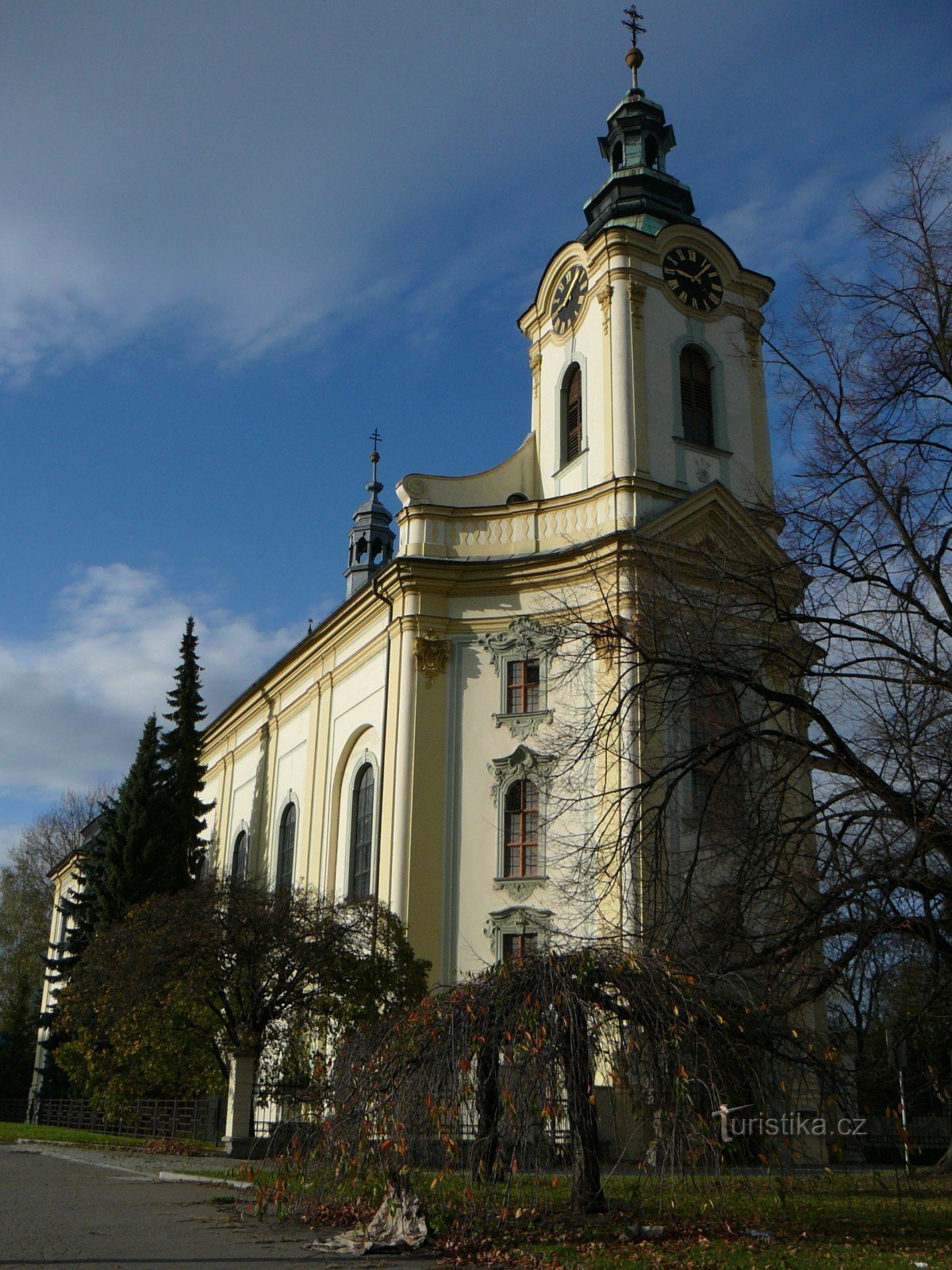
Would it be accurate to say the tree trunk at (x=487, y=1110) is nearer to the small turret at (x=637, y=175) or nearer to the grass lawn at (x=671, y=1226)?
the grass lawn at (x=671, y=1226)

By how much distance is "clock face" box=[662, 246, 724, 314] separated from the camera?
97.6 feet

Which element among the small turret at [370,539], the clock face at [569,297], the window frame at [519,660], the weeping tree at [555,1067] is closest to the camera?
Answer: the weeping tree at [555,1067]

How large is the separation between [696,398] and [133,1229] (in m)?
22.7

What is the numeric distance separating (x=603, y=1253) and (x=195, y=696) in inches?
1260

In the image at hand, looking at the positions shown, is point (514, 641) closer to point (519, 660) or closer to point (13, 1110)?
point (519, 660)

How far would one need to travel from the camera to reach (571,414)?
29656 mm

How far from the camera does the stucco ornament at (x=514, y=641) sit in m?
26.3

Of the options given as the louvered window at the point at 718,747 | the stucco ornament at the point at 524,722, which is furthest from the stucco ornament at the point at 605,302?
the louvered window at the point at 718,747

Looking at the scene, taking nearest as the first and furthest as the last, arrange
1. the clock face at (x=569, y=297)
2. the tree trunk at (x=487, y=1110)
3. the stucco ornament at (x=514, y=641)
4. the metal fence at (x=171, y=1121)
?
the tree trunk at (x=487, y=1110) < the metal fence at (x=171, y=1121) < the stucco ornament at (x=514, y=641) < the clock face at (x=569, y=297)

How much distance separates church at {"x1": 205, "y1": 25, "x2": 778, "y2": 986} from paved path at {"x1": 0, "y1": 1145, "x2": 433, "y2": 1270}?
31.0 ft

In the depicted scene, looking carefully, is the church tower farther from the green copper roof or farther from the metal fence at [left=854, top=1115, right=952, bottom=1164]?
the metal fence at [left=854, top=1115, right=952, bottom=1164]

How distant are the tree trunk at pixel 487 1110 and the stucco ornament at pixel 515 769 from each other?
14.8 meters

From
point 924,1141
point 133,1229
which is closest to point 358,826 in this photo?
point 924,1141

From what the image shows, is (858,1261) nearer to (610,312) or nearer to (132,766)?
(610,312)
